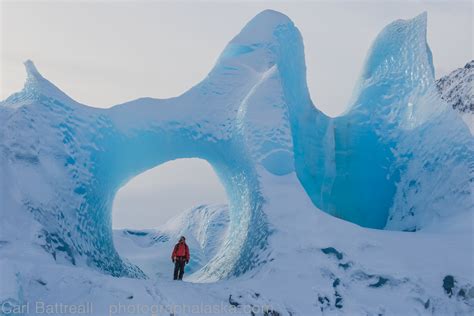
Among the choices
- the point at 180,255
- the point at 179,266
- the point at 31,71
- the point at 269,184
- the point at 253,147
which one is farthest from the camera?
the point at 31,71

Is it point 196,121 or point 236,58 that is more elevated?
point 236,58

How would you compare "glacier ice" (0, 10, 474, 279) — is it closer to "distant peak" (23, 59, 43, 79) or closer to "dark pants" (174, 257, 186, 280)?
"distant peak" (23, 59, 43, 79)

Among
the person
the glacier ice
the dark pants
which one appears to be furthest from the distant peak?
the dark pants

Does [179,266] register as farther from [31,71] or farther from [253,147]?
[31,71]

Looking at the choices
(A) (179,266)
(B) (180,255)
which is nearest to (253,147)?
(B) (180,255)

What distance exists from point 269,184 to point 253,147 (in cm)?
121

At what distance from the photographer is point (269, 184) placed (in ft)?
47.8

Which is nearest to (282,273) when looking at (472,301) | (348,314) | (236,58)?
(348,314)

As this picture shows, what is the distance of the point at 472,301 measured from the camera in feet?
40.1

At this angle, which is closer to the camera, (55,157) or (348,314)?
(348,314)

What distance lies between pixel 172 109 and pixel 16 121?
4.82 m

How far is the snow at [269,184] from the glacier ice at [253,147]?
0.05 meters

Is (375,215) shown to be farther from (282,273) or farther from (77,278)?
(77,278)

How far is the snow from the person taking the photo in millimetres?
11609
